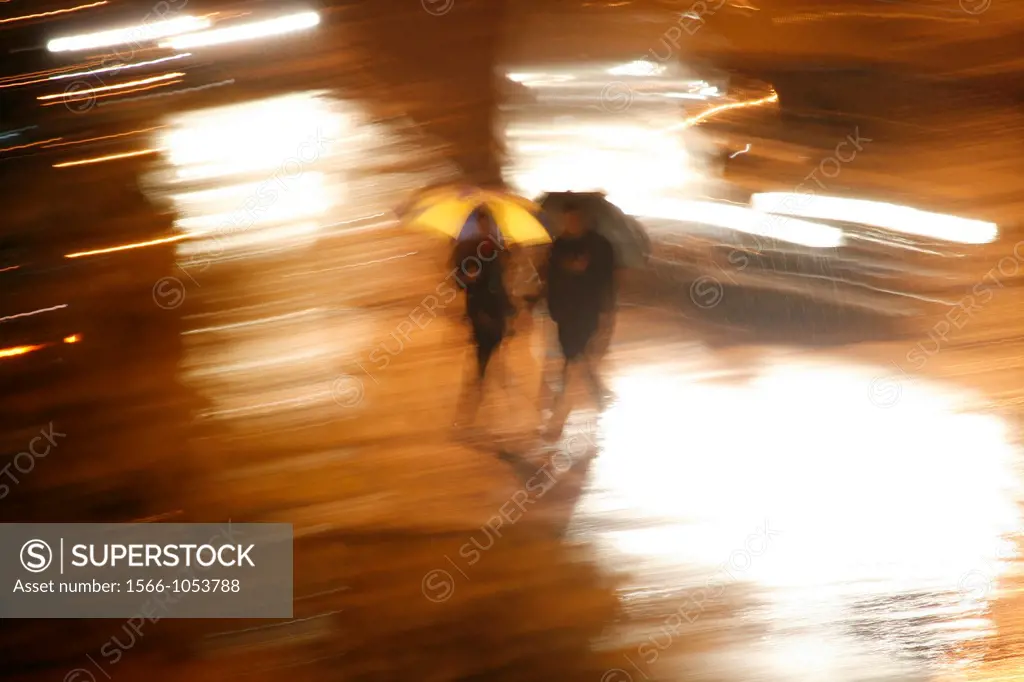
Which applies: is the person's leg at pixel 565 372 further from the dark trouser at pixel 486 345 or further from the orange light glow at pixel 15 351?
the orange light glow at pixel 15 351

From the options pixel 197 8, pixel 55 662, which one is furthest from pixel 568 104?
pixel 55 662

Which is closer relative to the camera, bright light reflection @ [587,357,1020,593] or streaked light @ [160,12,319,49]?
bright light reflection @ [587,357,1020,593]

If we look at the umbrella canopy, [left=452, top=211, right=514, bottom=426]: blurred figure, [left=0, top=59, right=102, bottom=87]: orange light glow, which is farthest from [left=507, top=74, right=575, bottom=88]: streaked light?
[left=0, top=59, right=102, bottom=87]: orange light glow

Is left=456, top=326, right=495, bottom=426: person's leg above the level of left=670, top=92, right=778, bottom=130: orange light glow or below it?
below

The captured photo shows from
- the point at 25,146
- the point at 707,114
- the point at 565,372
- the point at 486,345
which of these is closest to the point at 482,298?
the point at 486,345

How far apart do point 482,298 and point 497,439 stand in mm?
275

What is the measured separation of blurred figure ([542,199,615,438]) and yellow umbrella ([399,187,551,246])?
0.19 feet

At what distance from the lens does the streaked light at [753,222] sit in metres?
1.45

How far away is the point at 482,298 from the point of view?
141 cm

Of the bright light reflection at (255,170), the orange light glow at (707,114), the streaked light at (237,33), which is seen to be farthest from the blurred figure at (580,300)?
the streaked light at (237,33)

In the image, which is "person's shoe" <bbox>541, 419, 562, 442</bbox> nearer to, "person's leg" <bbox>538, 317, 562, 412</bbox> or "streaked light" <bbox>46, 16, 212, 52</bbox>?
"person's leg" <bbox>538, 317, 562, 412</bbox>

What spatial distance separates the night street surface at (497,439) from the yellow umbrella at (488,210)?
62 mm

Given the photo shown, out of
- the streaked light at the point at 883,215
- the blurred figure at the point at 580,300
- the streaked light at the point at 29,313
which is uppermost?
the streaked light at the point at 883,215

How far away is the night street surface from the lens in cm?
131
